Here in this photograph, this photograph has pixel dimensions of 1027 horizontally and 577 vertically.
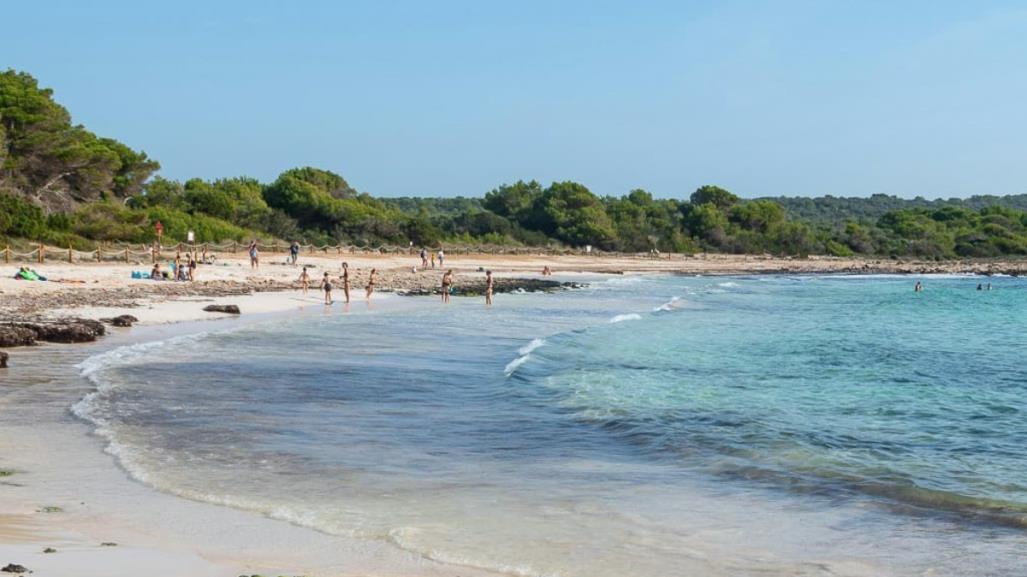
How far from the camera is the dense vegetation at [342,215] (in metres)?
48.2

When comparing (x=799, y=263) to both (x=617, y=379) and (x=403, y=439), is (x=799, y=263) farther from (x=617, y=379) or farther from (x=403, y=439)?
(x=403, y=439)

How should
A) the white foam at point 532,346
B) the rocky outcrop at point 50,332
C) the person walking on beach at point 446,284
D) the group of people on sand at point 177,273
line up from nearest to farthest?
the rocky outcrop at point 50,332 < the white foam at point 532,346 < the group of people on sand at point 177,273 < the person walking on beach at point 446,284

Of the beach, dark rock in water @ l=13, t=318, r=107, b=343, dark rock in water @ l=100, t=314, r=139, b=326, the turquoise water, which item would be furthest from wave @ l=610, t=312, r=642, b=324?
dark rock in water @ l=13, t=318, r=107, b=343

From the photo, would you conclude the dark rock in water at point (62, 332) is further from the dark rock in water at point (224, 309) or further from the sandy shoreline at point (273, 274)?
the dark rock in water at point (224, 309)

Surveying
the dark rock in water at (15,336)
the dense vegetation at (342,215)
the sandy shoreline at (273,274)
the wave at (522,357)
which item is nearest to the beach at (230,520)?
the dark rock in water at (15,336)

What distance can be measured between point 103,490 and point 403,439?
12.7ft

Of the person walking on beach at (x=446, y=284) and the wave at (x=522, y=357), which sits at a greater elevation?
the person walking on beach at (x=446, y=284)

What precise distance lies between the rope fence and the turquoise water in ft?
53.7

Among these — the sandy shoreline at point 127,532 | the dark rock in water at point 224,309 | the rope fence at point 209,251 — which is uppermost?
the rope fence at point 209,251

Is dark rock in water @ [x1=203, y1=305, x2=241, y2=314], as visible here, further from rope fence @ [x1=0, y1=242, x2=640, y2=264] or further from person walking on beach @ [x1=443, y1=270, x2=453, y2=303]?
rope fence @ [x1=0, y1=242, x2=640, y2=264]

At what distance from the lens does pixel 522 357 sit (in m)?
21.2

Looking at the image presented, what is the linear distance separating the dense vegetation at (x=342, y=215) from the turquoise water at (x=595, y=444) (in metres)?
26.6

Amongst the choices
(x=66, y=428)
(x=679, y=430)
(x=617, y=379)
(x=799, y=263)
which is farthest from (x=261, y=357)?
(x=799, y=263)

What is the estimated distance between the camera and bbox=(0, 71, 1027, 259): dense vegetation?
48250 mm
